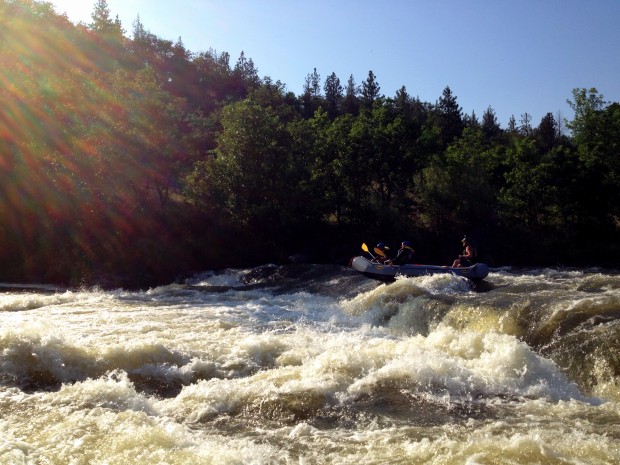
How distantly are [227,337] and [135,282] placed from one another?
45.3 feet

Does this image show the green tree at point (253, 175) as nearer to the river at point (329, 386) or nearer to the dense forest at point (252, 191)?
the dense forest at point (252, 191)

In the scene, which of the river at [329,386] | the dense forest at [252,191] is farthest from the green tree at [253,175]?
the river at [329,386]

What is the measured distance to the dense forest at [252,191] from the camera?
26.7m

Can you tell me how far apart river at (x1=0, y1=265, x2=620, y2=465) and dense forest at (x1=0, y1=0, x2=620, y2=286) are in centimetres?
1290

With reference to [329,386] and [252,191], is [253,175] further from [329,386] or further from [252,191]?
[329,386]

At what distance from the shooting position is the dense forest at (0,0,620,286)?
1051 inches

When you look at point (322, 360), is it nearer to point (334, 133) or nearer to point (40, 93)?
point (334, 133)

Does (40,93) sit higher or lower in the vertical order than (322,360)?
higher

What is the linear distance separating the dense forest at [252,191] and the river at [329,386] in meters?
12.9

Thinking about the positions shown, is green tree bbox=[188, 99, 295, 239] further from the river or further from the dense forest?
the river

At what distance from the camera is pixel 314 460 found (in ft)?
20.3

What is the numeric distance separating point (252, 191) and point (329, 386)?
65.3 feet

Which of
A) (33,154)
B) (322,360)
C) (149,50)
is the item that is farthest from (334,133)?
(149,50)

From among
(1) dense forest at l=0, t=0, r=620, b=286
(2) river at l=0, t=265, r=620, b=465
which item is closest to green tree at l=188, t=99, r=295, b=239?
(1) dense forest at l=0, t=0, r=620, b=286
